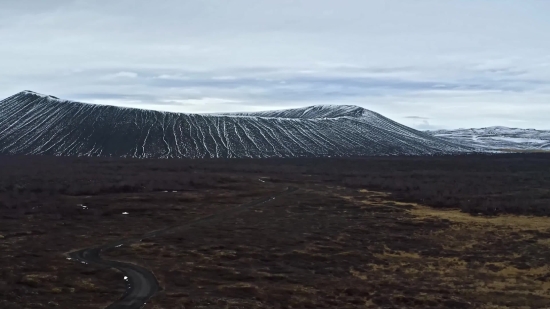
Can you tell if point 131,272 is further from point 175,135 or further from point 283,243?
point 175,135

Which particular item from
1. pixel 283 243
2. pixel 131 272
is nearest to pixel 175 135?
pixel 283 243

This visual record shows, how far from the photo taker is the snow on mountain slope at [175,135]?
129500 mm

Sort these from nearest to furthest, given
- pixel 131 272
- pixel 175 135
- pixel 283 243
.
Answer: pixel 131 272 < pixel 283 243 < pixel 175 135

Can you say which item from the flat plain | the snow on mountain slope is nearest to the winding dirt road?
the flat plain

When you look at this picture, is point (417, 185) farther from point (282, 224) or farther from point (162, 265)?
point (162, 265)

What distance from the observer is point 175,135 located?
140250 mm

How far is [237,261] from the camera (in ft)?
96.6

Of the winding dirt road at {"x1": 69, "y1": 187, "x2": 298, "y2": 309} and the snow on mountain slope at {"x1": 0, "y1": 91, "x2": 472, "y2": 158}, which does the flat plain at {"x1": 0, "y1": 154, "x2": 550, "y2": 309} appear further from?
the snow on mountain slope at {"x1": 0, "y1": 91, "x2": 472, "y2": 158}

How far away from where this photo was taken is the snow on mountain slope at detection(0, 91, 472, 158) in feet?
425

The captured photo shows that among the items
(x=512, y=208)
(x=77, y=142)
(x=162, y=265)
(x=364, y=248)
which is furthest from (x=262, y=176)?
(x=77, y=142)

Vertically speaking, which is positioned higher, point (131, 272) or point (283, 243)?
point (283, 243)

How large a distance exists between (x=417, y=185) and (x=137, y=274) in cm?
4528

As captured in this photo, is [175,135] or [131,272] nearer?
[131,272]

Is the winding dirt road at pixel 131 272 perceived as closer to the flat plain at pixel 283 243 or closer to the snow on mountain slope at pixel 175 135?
the flat plain at pixel 283 243
